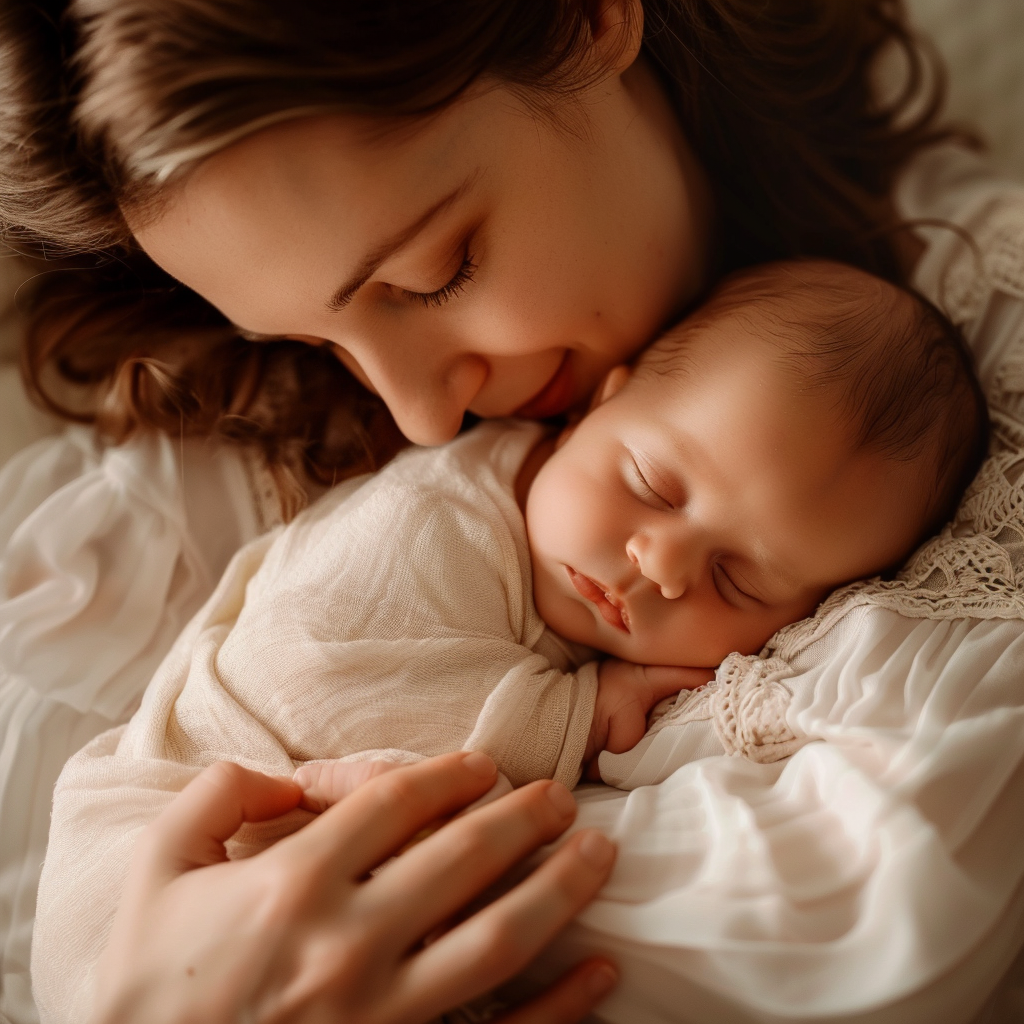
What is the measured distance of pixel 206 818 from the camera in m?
0.78

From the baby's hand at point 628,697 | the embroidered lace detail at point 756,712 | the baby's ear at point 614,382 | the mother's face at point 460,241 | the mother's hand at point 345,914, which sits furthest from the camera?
the baby's ear at point 614,382

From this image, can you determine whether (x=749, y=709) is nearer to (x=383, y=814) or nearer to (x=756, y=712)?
(x=756, y=712)

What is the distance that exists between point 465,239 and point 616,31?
299 mm

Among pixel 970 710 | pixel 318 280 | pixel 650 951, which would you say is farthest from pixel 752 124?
pixel 650 951

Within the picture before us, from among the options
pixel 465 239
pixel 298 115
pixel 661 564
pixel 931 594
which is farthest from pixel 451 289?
pixel 931 594

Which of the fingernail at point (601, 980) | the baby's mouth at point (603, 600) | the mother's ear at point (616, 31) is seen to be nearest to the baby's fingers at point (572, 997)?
the fingernail at point (601, 980)

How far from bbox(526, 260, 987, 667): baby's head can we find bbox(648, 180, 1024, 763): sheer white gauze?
0.04m

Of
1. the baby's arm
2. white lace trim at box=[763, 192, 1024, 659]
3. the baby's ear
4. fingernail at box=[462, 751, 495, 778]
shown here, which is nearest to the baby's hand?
the baby's arm

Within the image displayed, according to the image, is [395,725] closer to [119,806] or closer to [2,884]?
[119,806]

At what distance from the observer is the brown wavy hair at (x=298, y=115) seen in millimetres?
729

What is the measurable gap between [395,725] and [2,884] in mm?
549

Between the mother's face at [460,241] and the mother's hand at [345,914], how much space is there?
18.0 inches

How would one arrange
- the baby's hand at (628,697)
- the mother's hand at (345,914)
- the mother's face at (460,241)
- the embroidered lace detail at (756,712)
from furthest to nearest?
the baby's hand at (628,697) < the embroidered lace detail at (756,712) < the mother's face at (460,241) < the mother's hand at (345,914)

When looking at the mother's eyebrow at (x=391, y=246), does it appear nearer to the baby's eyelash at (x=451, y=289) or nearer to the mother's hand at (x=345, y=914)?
the baby's eyelash at (x=451, y=289)
